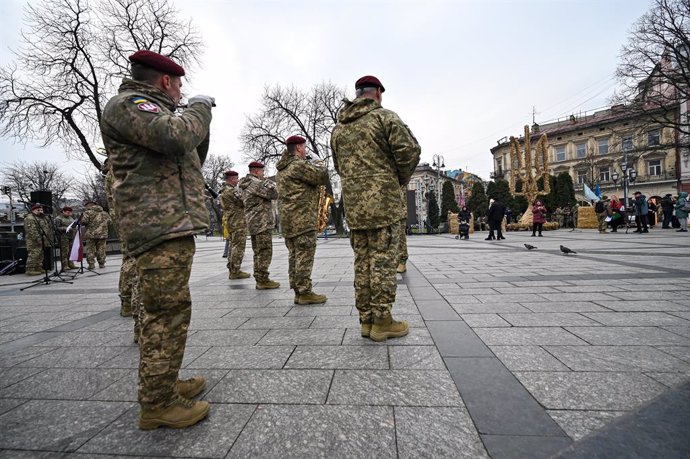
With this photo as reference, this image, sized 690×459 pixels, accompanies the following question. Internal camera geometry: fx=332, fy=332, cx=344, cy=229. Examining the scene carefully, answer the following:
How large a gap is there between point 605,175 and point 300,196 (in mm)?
60862

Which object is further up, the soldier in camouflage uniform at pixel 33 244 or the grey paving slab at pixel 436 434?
the soldier in camouflage uniform at pixel 33 244

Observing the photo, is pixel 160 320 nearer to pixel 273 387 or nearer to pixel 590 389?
pixel 273 387

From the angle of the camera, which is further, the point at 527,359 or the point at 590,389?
the point at 527,359

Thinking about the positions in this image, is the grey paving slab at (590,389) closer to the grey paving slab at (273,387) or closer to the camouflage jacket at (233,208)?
the grey paving slab at (273,387)

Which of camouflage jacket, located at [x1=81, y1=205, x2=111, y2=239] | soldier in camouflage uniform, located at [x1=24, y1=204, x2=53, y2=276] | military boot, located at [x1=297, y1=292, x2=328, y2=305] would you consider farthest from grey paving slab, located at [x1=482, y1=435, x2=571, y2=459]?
soldier in camouflage uniform, located at [x1=24, y1=204, x2=53, y2=276]

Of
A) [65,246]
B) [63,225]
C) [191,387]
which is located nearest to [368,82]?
[191,387]

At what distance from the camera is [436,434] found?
1554 mm

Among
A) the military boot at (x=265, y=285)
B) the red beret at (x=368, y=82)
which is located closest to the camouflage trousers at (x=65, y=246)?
the military boot at (x=265, y=285)

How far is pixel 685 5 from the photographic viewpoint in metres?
19.2

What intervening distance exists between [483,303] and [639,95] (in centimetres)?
A: 2581

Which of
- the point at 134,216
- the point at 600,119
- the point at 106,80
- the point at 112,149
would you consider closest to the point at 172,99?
the point at 112,149

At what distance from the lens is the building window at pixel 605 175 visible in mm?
49344

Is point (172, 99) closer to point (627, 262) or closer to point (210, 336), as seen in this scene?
point (210, 336)

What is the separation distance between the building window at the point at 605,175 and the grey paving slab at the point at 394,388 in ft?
202
